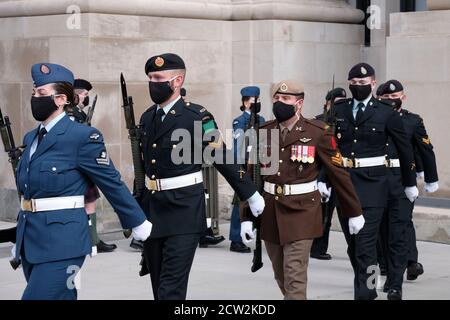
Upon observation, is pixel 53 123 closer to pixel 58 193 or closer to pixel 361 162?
pixel 58 193

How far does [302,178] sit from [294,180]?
0.19 ft

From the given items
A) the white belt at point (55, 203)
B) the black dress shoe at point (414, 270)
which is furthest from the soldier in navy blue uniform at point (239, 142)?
the white belt at point (55, 203)

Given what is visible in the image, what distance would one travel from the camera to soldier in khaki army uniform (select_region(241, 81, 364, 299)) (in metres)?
7.88

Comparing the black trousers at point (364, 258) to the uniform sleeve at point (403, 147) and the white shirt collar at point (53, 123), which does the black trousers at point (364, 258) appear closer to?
the uniform sleeve at point (403, 147)

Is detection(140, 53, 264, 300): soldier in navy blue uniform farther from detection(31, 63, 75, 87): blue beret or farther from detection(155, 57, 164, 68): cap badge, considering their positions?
detection(31, 63, 75, 87): blue beret

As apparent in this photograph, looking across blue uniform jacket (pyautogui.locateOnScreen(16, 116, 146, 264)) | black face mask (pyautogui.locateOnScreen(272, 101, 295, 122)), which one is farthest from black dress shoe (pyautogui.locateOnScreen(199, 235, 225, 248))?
blue uniform jacket (pyautogui.locateOnScreen(16, 116, 146, 264))

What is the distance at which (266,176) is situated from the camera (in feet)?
26.5

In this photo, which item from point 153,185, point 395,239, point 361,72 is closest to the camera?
point 153,185

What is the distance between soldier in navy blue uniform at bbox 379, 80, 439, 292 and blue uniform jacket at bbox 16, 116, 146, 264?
346 cm

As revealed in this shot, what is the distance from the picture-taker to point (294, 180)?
7934 mm

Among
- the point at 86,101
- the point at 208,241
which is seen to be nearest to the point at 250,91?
the point at 208,241

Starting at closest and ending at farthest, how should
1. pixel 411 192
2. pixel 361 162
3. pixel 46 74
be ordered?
pixel 46 74, pixel 361 162, pixel 411 192
